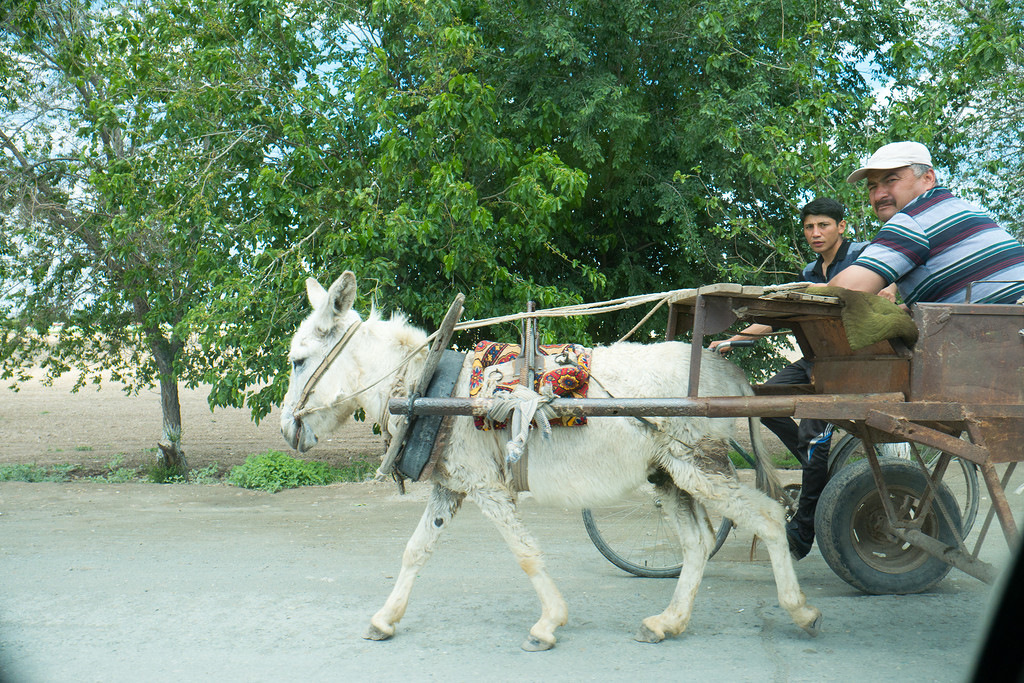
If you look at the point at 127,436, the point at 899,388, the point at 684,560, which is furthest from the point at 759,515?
the point at 127,436

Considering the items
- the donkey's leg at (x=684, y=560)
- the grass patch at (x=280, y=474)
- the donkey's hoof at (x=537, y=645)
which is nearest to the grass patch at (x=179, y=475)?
the grass patch at (x=280, y=474)

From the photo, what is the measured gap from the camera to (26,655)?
407cm

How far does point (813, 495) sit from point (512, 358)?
96.9 inches

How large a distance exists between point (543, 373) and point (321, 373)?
133 centimetres

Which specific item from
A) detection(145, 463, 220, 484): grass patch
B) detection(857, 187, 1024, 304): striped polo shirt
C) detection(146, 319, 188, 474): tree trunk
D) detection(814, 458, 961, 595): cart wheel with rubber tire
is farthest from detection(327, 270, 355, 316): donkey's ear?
detection(146, 319, 188, 474): tree trunk

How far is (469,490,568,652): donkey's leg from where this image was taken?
4.23 metres

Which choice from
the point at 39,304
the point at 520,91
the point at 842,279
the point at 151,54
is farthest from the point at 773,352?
the point at 39,304

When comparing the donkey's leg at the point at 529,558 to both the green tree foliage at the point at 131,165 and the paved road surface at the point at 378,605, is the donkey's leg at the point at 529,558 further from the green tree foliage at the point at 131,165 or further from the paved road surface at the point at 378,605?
the green tree foliage at the point at 131,165

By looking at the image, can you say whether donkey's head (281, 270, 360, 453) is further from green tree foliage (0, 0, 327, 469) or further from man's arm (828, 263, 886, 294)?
green tree foliage (0, 0, 327, 469)

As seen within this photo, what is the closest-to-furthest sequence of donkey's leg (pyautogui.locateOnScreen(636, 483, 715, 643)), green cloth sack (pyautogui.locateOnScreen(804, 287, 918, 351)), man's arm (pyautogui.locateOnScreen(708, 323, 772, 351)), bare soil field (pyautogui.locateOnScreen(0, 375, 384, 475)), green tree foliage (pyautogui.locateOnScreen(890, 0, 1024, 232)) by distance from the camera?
green cloth sack (pyautogui.locateOnScreen(804, 287, 918, 351)) < donkey's leg (pyautogui.locateOnScreen(636, 483, 715, 643)) < man's arm (pyautogui.locateOnScreen(708, 323, 772, 351)) < green tree foliage (pyautogui.locateOnScreen(890, 0, 1024, 232)) < bare soil field (pyautogui.locateOnScreen(0, 375, 384, 475))

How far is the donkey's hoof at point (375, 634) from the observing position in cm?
431

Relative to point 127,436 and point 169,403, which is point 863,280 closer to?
point 169,403

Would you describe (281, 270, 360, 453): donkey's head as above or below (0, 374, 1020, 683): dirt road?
above

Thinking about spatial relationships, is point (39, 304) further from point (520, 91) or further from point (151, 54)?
point (520, 91)
